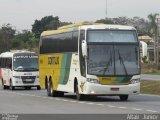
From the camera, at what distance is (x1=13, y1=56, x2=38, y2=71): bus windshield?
4672cm

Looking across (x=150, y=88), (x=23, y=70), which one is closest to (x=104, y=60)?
(x=150, y=88)

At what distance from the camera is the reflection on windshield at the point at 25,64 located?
1839 inches

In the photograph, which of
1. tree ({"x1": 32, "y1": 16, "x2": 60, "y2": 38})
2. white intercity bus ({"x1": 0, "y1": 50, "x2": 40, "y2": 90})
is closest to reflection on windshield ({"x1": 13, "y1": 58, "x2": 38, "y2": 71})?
white intercity bus ({"x1": 0, "y1": 50, "x2": 40, "y2": 90})

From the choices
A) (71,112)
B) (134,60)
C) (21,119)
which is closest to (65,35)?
(134,60)

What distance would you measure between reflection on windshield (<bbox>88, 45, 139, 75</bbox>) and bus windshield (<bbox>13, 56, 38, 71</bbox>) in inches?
733

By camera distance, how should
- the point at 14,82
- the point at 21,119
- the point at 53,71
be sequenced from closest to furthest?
the point at 21,119 → the point at 53,71 → the point at 14,82

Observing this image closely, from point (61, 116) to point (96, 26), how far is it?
987 cm

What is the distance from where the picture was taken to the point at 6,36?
124 metres

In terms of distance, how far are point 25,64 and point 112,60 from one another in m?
19.3

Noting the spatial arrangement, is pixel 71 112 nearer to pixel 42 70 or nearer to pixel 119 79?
pixel 119 79

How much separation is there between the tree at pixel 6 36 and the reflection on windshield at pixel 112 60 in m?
88.1

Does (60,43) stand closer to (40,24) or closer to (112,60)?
(112,60)

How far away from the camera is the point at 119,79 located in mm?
28328

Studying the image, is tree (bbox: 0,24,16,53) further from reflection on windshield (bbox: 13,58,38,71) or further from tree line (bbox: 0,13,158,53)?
reflection on windshield (bbox: 13,58,38,71)
